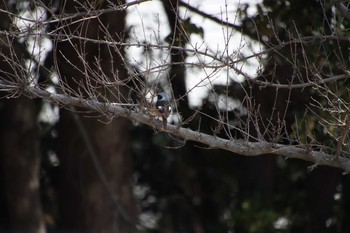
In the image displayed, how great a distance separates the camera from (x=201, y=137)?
7578mm

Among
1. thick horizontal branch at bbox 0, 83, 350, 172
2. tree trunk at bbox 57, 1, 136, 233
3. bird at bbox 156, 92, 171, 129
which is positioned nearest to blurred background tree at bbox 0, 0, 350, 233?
tree trunk at bbox 57, 1, 136, 233

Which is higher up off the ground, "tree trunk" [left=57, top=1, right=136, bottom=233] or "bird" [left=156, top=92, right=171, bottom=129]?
"bird" [left=156, top=92, right=171, bottom=129]

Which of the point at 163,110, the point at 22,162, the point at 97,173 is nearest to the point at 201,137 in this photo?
the point at 163,110

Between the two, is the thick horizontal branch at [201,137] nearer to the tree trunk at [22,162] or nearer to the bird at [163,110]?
the bird at [163,110]

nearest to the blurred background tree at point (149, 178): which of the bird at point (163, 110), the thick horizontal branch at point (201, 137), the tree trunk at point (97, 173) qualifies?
the tree trunk at point (97, 173)

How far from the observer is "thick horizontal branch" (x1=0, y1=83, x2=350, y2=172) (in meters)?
7.22

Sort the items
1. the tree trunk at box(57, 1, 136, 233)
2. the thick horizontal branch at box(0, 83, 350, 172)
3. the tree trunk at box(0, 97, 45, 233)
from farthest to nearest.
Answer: the tree trunk at box(0, 97, 45, 233), the tree trunk at box(57, 1, 136, 233), the thick horizontal branch at box(0, 83, 350, 172)

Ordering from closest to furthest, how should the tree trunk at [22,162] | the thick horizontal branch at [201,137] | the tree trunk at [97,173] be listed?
the thick horizontal branch at [201,137], the tree trunk at [97,173], the tree trunk at [22,162]

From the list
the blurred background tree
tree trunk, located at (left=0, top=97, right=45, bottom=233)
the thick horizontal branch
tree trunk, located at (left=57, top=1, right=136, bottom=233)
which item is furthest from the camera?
tree trunk, located at (left=0, top=97, right=45, bottom=233)

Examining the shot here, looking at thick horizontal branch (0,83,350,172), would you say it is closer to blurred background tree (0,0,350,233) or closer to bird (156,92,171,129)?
bird (156,92,171,129)

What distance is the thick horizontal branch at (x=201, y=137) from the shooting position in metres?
7.22

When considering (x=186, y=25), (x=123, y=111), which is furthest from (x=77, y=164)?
(x=123, y=111)

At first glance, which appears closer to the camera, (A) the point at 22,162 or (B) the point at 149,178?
(A) the point at 22,162

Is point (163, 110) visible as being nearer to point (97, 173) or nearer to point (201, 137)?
point (201, 137)
